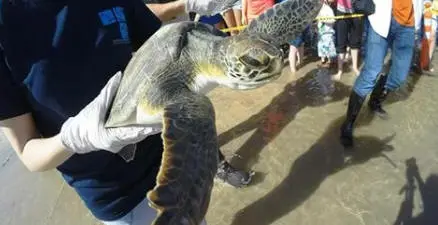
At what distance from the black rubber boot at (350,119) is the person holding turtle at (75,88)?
1.24m

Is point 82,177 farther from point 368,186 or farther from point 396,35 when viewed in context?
point 396,35

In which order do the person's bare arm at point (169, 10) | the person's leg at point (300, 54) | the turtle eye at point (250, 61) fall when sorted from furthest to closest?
the person's leg at point (300, 54) → the person's bare arm at point (169, 10) → the turtle eye at point (250, 61)

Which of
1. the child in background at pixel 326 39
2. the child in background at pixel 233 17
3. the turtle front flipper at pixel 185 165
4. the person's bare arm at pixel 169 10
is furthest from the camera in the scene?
the child in background at pixel 233 17

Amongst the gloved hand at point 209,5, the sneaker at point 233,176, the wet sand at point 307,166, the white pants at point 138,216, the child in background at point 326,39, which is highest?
the gloved hand at point 209,5

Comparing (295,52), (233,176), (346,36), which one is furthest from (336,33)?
(233,176)

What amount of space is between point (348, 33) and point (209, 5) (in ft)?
5.52

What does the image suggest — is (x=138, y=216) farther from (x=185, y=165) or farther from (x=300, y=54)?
(x=300, y=54)

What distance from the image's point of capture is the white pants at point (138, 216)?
1.11m

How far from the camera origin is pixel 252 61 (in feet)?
2.59

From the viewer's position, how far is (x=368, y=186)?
1.79m

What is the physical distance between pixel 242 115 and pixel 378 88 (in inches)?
28.8

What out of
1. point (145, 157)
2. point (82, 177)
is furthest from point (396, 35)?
point (82, 177)

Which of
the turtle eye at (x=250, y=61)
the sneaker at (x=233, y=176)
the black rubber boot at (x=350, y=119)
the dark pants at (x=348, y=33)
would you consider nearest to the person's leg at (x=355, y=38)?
the dark pants at (x=348, y=33)

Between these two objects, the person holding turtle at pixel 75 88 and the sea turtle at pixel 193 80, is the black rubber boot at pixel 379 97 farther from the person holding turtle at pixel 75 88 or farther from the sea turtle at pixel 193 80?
the person holding turtle at pixel 75 88
